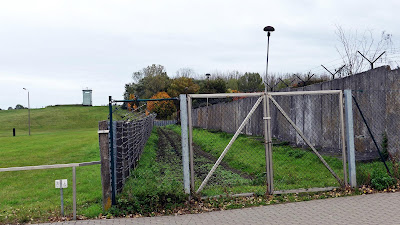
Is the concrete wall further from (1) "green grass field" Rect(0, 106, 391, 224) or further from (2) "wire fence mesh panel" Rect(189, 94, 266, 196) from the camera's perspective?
(2) "wire fence mesh panel" Rect(189, 94, 266, 196)

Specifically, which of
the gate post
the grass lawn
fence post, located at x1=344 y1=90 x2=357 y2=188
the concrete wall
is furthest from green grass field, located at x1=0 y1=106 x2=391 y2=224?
the concrete wall

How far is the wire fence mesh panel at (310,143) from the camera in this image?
11063 millimetres

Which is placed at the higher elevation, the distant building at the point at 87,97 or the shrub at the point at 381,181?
the distant building at the point at 87,97

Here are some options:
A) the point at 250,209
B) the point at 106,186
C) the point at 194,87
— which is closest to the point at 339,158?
the point at 250,209

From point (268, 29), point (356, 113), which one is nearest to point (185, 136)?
point (356, 113)

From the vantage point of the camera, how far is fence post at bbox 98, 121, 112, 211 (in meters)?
8.20

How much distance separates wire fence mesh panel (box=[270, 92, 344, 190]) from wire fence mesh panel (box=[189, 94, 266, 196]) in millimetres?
690

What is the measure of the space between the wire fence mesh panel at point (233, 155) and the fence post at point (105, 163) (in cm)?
193

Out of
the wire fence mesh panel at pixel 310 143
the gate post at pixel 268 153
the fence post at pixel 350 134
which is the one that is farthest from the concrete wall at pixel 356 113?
the gate post at pixel 268 153

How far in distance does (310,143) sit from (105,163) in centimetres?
533

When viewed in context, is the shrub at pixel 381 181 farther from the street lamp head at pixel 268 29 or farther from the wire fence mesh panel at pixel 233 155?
the street lamp head at pixel 268 29

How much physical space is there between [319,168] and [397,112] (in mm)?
2680

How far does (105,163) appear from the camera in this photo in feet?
27.1

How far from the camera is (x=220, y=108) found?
33.6m
